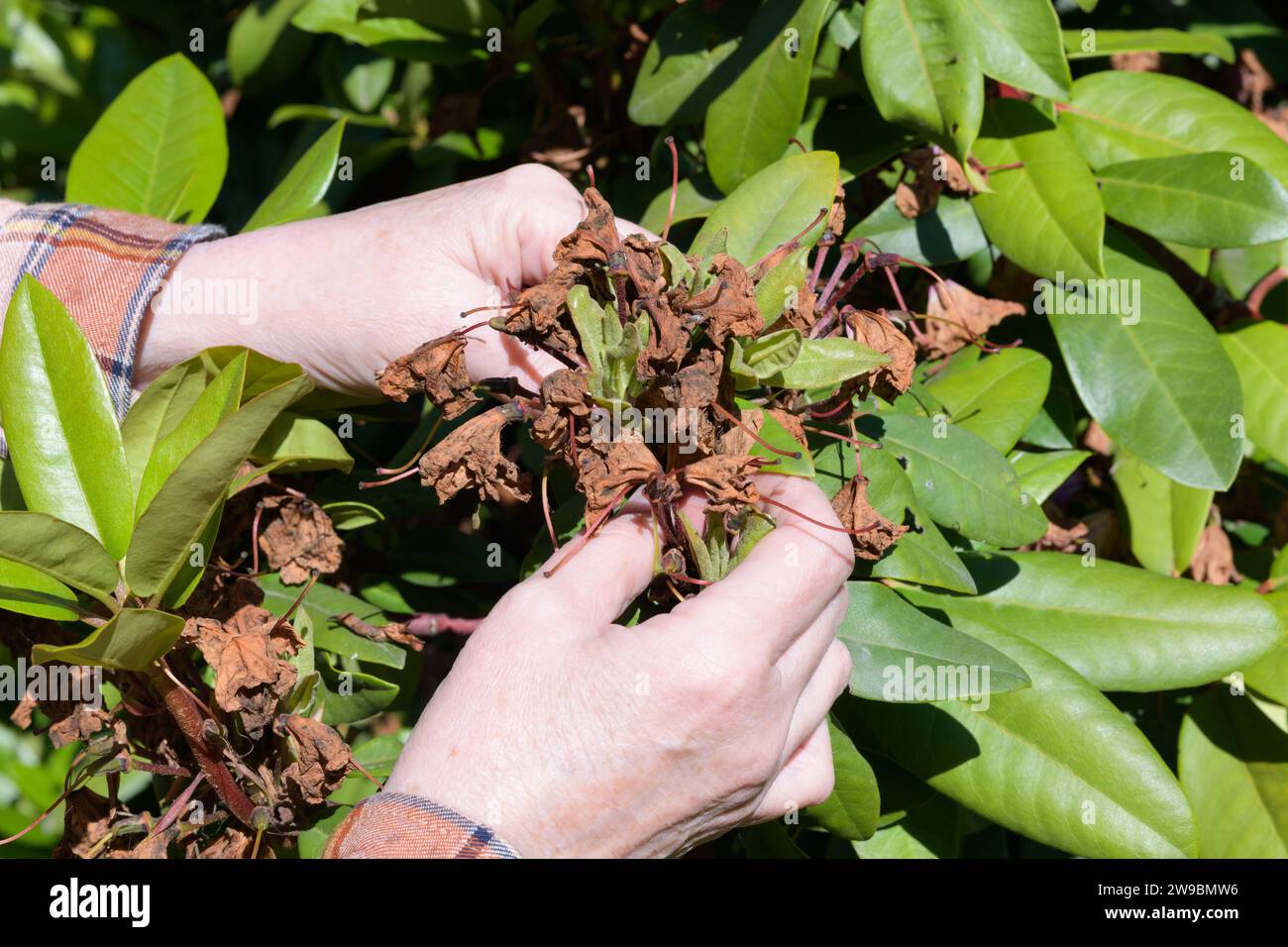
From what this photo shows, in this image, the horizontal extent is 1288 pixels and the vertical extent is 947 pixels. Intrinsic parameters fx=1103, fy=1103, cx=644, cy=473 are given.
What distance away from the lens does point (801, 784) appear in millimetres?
1069

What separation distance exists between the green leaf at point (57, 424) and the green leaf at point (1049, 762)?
2.72 feet

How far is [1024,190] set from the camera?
1.33 m

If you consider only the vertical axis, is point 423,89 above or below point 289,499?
above

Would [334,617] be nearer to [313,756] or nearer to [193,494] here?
[313,756]

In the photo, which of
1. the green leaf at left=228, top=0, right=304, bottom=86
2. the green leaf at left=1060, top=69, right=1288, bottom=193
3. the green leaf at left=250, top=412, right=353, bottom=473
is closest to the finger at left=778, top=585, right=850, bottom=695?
the green leaf at left=250, top=412, right=353, bottom=473

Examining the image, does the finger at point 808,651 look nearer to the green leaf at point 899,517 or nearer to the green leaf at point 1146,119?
the green leaf at point 899,517

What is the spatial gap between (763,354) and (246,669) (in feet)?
1.84

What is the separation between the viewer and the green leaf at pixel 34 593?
980mm

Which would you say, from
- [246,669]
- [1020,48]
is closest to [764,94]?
[1020,48]

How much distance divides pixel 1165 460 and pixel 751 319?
62 cm

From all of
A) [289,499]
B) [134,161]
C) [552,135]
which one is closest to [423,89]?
[552,135]
